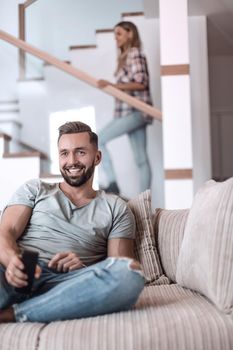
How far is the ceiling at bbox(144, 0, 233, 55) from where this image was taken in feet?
12.2

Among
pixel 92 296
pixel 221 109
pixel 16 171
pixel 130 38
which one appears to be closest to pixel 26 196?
pixel 92 296

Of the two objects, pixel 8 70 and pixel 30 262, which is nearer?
pixel 30 262

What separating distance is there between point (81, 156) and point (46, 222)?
0.27 m

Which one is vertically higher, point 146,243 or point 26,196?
point 26,196

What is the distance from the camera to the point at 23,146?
3.46m

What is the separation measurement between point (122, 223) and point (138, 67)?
2.09 m

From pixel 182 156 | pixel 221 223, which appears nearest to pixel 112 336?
pixel 221 223

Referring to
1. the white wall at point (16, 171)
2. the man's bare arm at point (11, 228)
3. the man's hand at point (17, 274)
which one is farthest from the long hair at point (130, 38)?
the man's hand at point (17, 274)

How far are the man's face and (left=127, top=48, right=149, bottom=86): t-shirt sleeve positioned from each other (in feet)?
5.95

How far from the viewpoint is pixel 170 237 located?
170 centimetres

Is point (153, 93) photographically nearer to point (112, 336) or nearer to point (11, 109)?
point (11, 109)

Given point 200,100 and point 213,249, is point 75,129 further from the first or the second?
point 200,100

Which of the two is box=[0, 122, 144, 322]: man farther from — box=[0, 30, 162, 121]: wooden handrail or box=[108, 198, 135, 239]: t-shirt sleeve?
box=[0, 30, 162, 121]: wooden handrail

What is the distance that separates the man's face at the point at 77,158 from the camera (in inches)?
66.3
